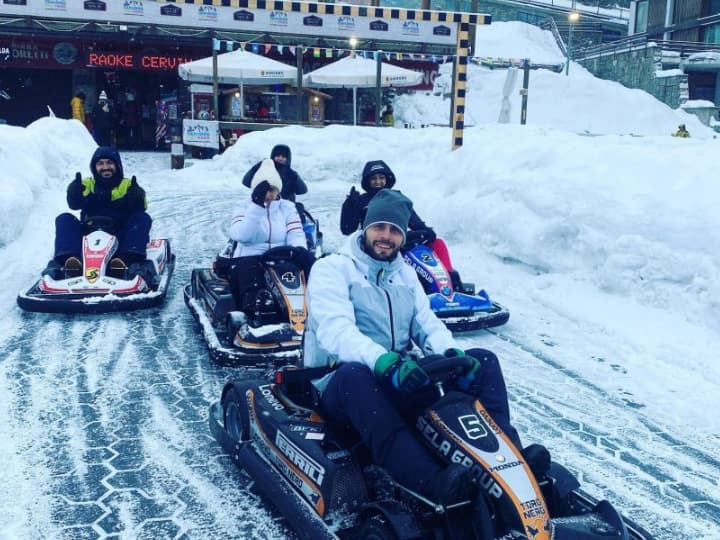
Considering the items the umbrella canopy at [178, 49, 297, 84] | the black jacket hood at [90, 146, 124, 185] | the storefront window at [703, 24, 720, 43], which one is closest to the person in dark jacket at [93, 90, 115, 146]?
the umbrella canopy at [178, 49, 297, 84]

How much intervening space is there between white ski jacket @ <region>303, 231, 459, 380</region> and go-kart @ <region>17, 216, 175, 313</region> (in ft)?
9.82

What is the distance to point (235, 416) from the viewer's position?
3.61 meters

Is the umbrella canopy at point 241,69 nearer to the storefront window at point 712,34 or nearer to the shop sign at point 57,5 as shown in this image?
the shop sign at point 57,5

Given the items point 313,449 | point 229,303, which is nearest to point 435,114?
point 229,303

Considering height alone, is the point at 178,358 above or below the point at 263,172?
below

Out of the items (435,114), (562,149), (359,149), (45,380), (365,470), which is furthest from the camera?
(435,114)

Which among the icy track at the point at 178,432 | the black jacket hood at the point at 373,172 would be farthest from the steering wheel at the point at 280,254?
the black jacket hood at the point at 373,172

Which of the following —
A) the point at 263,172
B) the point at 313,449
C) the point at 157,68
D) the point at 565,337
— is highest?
the point at 157,68

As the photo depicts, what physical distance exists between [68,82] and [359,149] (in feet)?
38.8

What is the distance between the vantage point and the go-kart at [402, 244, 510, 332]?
5586mm

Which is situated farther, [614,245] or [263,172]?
[614,245]

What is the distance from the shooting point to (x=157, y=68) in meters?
22.2

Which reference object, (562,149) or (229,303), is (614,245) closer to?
(562,149)

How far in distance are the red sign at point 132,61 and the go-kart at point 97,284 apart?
1707 centimetres
